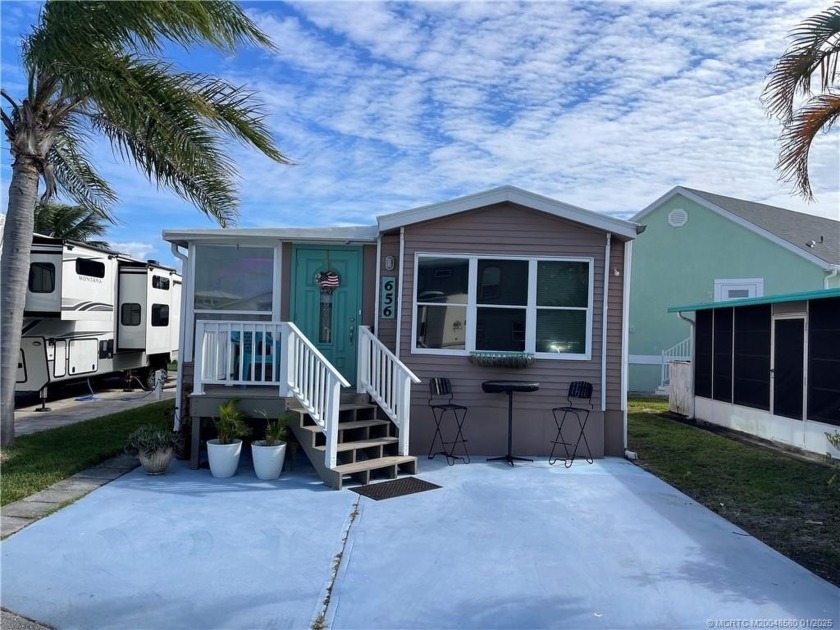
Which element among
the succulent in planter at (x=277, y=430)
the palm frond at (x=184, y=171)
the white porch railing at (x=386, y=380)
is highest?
the palm frond at (x=184, y=171)

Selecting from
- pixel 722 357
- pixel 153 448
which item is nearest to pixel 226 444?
pixel 153 448

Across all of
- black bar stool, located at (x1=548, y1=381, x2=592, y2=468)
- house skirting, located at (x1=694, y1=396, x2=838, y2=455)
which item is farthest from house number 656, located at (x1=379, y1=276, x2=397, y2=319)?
house skirting, located at (x1=694, y1=396, x2=838, y2=455)

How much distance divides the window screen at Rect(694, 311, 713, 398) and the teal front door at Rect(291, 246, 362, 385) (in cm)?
667

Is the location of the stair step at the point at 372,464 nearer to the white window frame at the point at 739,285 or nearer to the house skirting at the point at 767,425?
the house skirting at the point at 767,425

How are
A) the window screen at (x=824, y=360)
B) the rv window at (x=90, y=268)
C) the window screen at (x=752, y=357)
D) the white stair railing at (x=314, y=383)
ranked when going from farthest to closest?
the rv window at (x=90, y=268), the window screen at (x=752, y=357), the window screen at (x=824, y=360), the white stair railing at (x=314, y=383)

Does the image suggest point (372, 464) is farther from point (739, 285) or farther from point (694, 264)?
point (739, 285)

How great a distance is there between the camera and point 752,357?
31.0ft

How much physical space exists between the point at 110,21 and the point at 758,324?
9314 mm

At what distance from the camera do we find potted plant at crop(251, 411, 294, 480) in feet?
20.7

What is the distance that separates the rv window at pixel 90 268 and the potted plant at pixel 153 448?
5688 millimetres

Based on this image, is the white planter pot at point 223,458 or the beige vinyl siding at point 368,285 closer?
the white planter pot at point 223,458

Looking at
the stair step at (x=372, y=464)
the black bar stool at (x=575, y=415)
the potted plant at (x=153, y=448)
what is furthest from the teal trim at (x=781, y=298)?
the potted plant at (x=153, y=448)

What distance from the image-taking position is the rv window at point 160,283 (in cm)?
1332

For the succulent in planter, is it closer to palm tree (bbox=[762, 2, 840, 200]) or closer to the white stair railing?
the white stair railing
